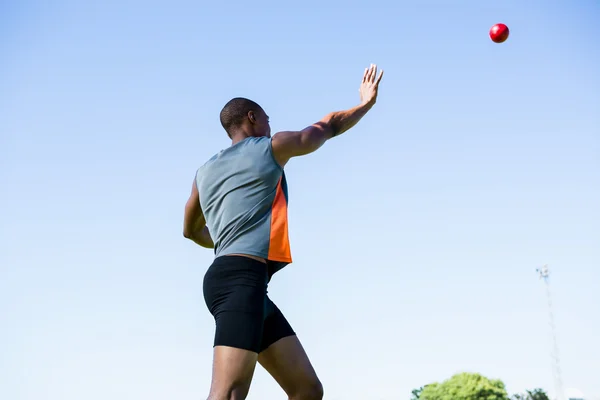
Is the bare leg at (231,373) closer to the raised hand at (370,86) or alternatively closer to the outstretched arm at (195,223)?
the outstretched arm at (195,223)

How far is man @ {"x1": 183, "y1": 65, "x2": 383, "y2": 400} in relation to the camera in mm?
4535

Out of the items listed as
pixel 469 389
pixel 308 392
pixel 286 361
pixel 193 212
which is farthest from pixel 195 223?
pixel 469 389

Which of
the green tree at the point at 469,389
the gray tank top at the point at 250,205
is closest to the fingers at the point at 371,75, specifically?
the gray tank top at the point at 250,205

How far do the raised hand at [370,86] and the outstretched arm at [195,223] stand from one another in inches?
60.5

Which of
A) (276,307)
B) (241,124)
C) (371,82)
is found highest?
(371,82)

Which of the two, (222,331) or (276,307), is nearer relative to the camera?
(222,331)

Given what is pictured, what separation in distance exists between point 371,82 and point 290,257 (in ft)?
5.77

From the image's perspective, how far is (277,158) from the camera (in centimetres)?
498

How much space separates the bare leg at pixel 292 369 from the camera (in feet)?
16.8

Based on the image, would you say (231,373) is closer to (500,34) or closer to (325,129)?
(325,129)

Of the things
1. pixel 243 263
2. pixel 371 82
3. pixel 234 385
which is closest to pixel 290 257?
pixel 243 263

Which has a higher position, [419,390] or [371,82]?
[419,390]

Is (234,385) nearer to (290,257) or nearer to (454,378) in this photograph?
(290,257)

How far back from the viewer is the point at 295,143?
4.96 m
